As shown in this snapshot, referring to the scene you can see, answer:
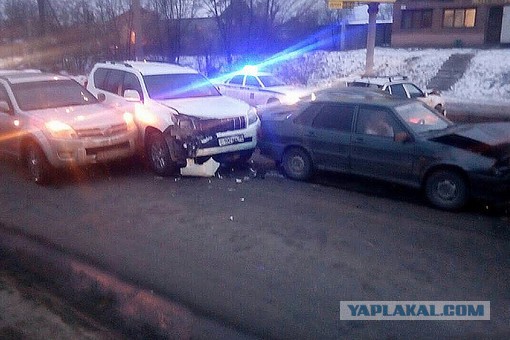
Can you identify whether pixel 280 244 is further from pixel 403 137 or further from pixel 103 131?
pixel 103 131

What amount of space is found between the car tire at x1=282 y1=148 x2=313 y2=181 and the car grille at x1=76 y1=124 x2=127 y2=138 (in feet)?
9.52

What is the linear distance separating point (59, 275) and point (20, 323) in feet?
3.34

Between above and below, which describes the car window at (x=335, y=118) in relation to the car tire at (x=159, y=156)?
above

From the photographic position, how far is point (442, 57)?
32.4 m

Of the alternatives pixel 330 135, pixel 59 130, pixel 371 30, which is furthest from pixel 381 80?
pixel 371 30

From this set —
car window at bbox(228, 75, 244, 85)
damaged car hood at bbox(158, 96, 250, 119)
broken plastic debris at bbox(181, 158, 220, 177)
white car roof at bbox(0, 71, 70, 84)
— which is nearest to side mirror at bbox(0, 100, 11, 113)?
white car roof at bbox(0, 71, 70, 84)

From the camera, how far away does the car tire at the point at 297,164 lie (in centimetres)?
930

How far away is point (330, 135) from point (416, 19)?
35.0m

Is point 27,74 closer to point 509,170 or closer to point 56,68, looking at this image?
point 509,170

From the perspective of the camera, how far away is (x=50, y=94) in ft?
33.3

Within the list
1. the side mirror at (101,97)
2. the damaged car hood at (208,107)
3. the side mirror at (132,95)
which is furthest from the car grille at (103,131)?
the side mirror at (101,97)

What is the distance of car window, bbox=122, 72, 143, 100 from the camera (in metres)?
10.3

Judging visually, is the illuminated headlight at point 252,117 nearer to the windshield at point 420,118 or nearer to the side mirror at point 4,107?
the windshield at point 420,118

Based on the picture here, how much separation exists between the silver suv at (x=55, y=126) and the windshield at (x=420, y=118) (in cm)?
473
